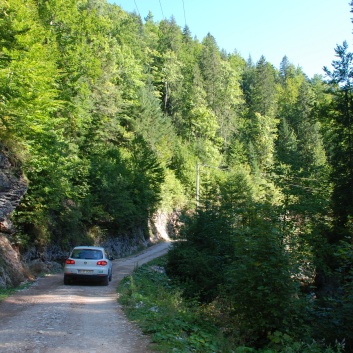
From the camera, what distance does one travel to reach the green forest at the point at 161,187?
9.81 metres

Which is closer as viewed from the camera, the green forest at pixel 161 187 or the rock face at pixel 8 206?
the green forest at pixel 161 187

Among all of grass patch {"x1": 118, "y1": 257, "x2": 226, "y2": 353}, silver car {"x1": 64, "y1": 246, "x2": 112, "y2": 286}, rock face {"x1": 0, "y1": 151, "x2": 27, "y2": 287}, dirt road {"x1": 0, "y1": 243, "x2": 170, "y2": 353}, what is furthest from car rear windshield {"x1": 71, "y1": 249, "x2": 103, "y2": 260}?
grass patch {"x1": 118, "y1": 257, "x2": 226, "y2": 353}

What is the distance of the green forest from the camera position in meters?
9.81

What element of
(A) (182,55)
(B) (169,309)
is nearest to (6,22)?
(B) (169,309)

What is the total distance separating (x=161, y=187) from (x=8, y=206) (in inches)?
1265

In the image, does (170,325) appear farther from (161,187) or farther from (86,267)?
(161,187)

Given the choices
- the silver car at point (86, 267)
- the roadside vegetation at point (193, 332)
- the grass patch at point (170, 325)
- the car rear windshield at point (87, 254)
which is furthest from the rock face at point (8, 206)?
the roadside vegetation at point (193, 332)

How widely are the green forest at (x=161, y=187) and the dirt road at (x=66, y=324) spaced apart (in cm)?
302

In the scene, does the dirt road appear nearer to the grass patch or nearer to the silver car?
the grass patch

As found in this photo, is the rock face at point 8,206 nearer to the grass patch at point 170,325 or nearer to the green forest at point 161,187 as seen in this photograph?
the green forest at point 161,187

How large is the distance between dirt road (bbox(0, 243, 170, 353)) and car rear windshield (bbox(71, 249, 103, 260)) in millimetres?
2198

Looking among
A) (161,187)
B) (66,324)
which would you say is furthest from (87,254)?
(161,187)

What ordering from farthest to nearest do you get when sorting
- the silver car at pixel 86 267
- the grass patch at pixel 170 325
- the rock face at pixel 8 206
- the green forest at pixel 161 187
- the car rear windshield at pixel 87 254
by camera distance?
the car rear windshield at pixel 87 254 < the silver car at pixel 86 267 < the rock face at pixel 8 206 < the green forest at pixel 161 187 < the grass patch at pixel 170 325

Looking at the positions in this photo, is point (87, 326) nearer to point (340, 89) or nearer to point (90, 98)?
point (340, 89)
